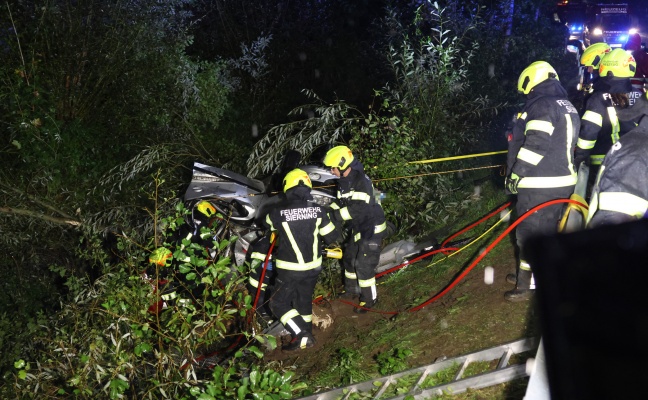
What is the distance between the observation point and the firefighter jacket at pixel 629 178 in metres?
3.81

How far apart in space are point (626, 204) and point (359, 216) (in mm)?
3247

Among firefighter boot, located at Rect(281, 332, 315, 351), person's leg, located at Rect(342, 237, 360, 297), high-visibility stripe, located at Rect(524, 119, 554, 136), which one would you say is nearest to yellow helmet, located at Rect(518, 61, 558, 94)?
high-visibility stripe, located at Rect(524, 119, 554, 136)

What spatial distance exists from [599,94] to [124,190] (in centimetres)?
694

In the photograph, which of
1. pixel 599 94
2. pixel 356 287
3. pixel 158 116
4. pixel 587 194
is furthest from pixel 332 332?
pixel 158 116

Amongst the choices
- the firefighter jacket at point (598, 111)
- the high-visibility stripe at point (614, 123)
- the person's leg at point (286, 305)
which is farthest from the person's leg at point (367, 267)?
the high-visibility stripe at point (614, 123)

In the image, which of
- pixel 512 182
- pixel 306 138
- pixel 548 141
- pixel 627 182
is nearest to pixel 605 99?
pixel 548 141

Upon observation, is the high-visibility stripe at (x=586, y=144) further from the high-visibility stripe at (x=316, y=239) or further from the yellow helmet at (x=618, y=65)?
the high-visibility stripe at (x=316, y=239)

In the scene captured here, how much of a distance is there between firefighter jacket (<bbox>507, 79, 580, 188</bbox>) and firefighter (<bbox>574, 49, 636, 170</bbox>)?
2.44ft

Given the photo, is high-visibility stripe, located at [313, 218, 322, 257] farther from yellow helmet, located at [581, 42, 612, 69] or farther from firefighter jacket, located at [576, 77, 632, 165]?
yellow helmet, located at [581, 42, 612, 69]

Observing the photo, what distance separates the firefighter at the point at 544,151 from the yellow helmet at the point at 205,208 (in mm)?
2968

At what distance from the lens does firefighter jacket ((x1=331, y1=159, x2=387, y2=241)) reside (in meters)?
6.62

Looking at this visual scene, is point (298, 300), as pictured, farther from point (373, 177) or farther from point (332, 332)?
point (373, 177)

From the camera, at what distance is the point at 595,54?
23.6 feet

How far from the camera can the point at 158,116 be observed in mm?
11211
